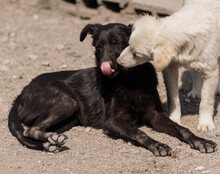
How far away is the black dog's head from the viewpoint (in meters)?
5.52

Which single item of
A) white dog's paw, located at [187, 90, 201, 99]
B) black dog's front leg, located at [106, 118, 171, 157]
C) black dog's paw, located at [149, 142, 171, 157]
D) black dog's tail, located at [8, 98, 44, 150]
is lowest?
white dog's paw, located at [187, 90, 201, 99]

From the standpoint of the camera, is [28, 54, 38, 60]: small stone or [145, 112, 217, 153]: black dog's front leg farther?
[28, 54, 38, 60]: small stone

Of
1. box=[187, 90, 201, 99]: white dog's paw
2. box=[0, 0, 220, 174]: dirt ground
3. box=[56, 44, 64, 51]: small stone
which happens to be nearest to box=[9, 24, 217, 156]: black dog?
box=[0, 0, 220, 174]: dirt ground

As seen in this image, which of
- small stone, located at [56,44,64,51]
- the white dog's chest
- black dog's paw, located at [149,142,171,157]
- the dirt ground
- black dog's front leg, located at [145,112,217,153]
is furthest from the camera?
small stone, located at [56,44,64,51]

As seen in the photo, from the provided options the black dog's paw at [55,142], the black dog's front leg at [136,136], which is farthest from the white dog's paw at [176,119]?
the black dog's paw at [55,142]

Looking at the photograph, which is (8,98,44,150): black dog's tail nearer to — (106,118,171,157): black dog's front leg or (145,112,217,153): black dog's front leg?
(106,118,171,157): black dog's front leg

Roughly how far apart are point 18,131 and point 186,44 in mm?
2285

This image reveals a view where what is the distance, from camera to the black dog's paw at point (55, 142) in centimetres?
507

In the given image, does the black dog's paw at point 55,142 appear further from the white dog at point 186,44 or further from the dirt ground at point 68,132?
the white dog at point 186,44

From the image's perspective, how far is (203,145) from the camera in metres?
5.14

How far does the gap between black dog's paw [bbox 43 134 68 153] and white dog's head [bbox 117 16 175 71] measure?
114cm

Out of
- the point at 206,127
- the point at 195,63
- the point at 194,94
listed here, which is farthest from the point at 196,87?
the point at 195,63

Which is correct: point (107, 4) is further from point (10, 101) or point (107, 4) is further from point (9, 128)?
point (9, 128)

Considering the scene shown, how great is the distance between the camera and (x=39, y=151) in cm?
523
